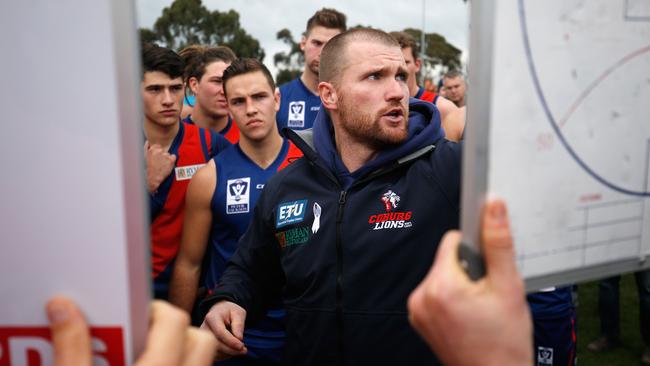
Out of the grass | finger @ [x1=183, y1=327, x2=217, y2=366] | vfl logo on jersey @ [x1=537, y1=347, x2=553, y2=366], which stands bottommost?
the grass

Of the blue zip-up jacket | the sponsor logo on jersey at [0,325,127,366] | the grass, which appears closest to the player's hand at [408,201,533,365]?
the sponsor logo on jersey at [0,325,127,366]

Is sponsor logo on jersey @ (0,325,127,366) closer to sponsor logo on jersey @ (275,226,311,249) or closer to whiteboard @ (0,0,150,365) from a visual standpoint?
whiteboard @ (0,0,150,365)

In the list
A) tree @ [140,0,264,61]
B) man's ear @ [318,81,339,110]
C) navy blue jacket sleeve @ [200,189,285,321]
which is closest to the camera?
navy blue jacket sleeve @ [200,189,285,321]

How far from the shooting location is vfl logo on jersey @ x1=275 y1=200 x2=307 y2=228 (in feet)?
7.13

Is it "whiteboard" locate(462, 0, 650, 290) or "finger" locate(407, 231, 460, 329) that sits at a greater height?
"whiteboard" locate(462, 0, 650, 290)

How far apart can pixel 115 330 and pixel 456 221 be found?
1.31 metres

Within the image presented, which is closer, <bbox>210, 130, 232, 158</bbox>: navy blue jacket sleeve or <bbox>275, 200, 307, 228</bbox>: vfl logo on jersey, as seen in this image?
<bbox>275, 200, 307, 228</bbox>: vfl logo on jersey

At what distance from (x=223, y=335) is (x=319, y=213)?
0.57 meters

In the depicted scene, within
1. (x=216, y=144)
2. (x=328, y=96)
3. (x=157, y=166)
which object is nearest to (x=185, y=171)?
(x=157, y=166)

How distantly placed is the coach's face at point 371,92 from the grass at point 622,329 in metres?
3.23

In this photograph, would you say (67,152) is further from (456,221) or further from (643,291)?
(643,291)

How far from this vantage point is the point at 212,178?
10.3 feet

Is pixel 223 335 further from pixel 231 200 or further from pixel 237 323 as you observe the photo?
pixel 231 200

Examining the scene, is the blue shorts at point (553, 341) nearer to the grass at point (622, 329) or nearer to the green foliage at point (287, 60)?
the grass at point (622, 329)
